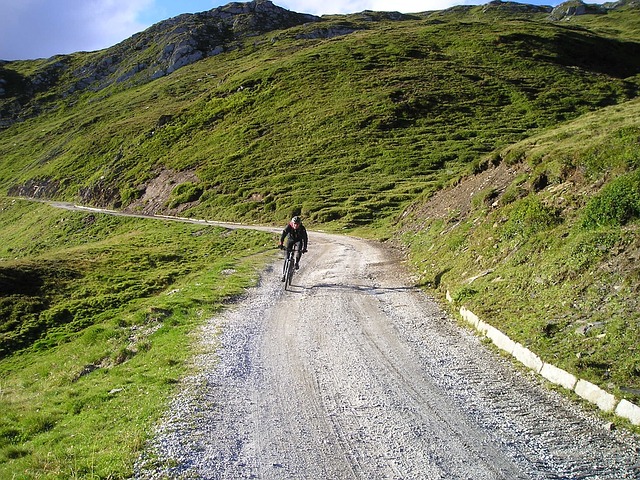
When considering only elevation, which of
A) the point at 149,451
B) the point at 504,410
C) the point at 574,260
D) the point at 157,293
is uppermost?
the point at 574,260

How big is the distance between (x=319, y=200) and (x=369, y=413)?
40.2 metres

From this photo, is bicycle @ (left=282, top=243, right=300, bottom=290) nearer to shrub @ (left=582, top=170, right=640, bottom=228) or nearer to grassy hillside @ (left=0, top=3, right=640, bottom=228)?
Answer: shrub @ (left=582, top=170, right=640, bottom=228)

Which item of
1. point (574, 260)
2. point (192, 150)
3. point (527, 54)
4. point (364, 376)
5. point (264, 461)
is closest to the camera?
point (264, 461)

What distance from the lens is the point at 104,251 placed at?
1393 inches

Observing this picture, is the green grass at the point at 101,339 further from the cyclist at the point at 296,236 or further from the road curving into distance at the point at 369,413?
the cyclist at the point at 296,236

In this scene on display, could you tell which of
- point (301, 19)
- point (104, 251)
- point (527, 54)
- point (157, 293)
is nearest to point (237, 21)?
point (301, 19)

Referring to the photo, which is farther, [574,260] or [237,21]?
[237,21]

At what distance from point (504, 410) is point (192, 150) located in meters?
70.6

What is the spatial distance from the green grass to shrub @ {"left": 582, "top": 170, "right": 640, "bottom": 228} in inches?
440

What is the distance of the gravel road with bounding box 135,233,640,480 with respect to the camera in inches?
255

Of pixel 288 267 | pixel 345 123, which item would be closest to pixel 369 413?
pixel 288 267

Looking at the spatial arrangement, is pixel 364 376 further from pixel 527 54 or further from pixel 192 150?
pixel 527 54

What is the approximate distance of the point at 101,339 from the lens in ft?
55.2

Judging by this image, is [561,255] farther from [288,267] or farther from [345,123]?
[345,123]
